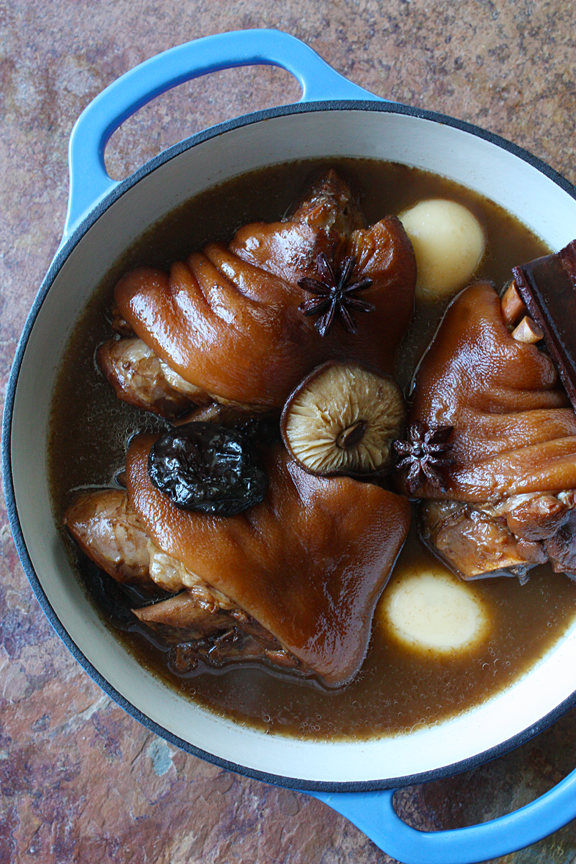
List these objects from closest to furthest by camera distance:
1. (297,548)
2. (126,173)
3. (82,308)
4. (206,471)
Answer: (206,471), (297,548), (82,308), (126,173)

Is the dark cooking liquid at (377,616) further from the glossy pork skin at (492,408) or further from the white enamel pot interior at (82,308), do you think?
the glossy pork skin at (492,408)

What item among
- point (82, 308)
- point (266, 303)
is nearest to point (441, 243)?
point (266, 303)

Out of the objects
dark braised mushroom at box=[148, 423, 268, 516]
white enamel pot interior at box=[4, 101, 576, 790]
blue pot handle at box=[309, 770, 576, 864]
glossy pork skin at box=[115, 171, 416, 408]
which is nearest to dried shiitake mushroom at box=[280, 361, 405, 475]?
glossy pork skin at box=[115, 171, 416, 408]

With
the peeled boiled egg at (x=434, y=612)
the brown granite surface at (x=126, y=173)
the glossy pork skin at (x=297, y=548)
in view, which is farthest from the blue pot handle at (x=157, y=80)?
the peeled boiled egg at (x=434, y=612)

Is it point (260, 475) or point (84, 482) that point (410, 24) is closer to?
point (260, 475)

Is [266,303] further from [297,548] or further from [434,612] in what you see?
[434,612]

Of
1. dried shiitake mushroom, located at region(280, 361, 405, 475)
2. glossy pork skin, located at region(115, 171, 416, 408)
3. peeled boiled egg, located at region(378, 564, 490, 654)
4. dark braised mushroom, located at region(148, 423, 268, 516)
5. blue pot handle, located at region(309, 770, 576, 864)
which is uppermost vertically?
glossy pork skin, located at region(115, 171, 416, 408)

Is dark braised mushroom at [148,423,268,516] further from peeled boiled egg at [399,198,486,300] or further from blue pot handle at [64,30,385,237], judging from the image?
peeled boiled egg at [399,198,486,300]
